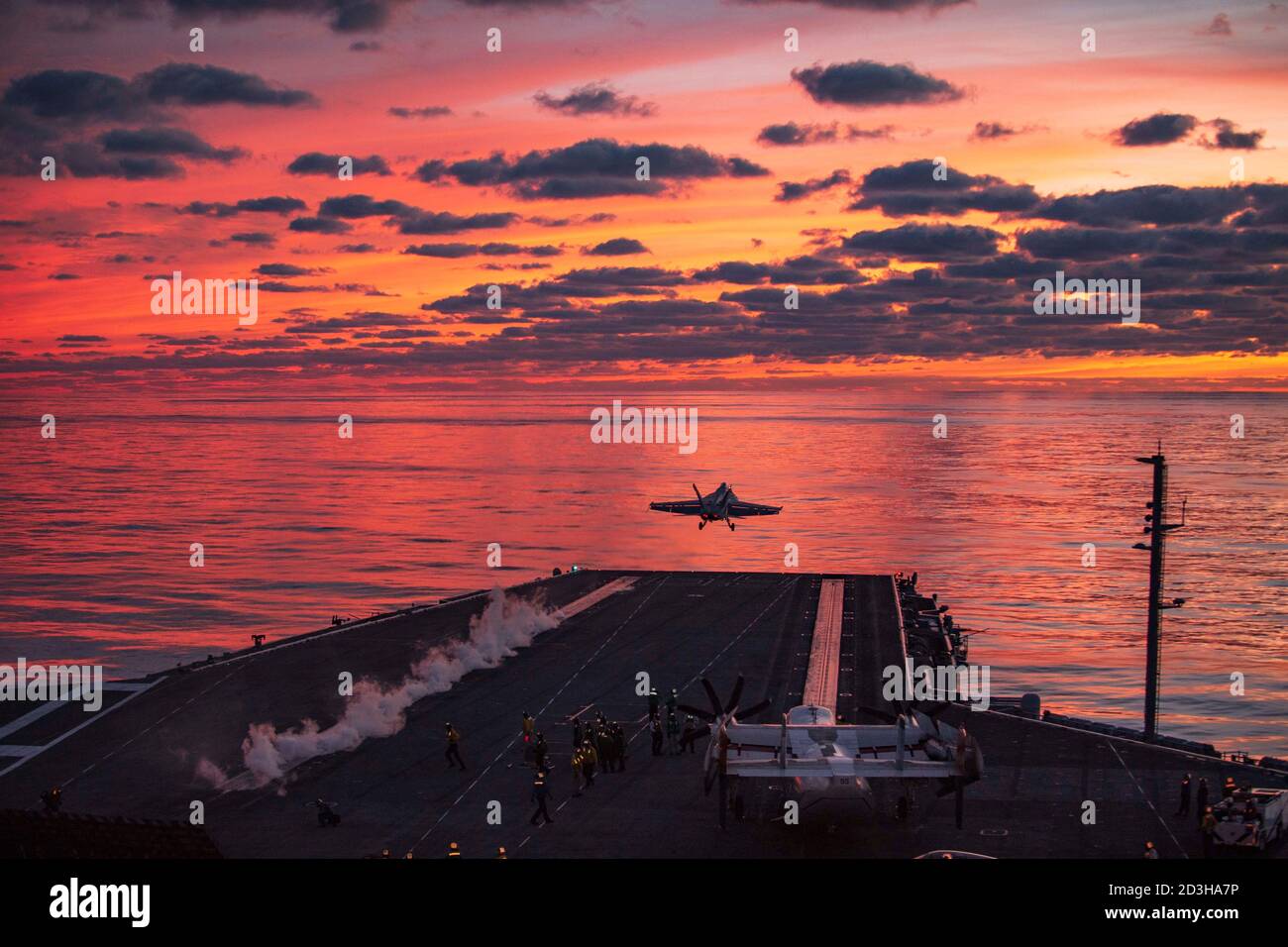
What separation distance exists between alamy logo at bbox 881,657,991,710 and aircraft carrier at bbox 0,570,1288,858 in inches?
50.6

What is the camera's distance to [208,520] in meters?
154

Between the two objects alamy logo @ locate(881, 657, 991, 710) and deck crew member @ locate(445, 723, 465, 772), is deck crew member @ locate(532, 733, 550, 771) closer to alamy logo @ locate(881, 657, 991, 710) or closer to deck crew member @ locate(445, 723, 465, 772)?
deck crew member @ locate(445, 723, 465, 772)

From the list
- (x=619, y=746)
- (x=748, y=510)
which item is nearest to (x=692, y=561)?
(x=748, y=510)

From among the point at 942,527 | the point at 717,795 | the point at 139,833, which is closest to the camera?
the point at 139,833

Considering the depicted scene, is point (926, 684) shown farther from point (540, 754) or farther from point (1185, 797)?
point (540, 754)
